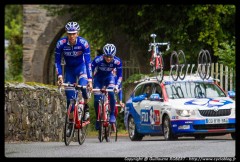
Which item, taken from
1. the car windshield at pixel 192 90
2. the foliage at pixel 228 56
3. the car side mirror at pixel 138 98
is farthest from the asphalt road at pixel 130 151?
the foliage at pixel 228 56

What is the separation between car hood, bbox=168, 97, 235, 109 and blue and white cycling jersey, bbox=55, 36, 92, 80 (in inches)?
179

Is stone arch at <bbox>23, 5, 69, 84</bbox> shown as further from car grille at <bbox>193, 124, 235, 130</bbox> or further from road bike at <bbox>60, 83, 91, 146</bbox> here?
road bike at <bbox>60, 83, 91, 146</bbox>

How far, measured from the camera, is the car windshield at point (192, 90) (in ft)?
68.7

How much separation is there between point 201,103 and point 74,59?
15.9 feet

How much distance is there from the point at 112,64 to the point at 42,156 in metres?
5.41

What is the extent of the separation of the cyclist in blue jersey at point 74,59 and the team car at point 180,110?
4140 millimetres

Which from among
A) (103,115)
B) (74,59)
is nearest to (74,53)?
(74,59)

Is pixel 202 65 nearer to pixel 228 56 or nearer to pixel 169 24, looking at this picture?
pixel 228 56

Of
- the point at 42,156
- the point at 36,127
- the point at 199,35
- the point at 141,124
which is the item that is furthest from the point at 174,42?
the point at 42,156

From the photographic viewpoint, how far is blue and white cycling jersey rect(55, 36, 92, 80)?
1579 cm

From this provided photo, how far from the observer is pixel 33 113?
19.6m

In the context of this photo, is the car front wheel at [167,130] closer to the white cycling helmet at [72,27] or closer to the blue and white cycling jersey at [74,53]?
the blue and white cycling jersey at [74,53]

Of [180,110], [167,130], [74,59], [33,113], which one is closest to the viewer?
[74,59]

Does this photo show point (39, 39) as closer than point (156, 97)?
No
